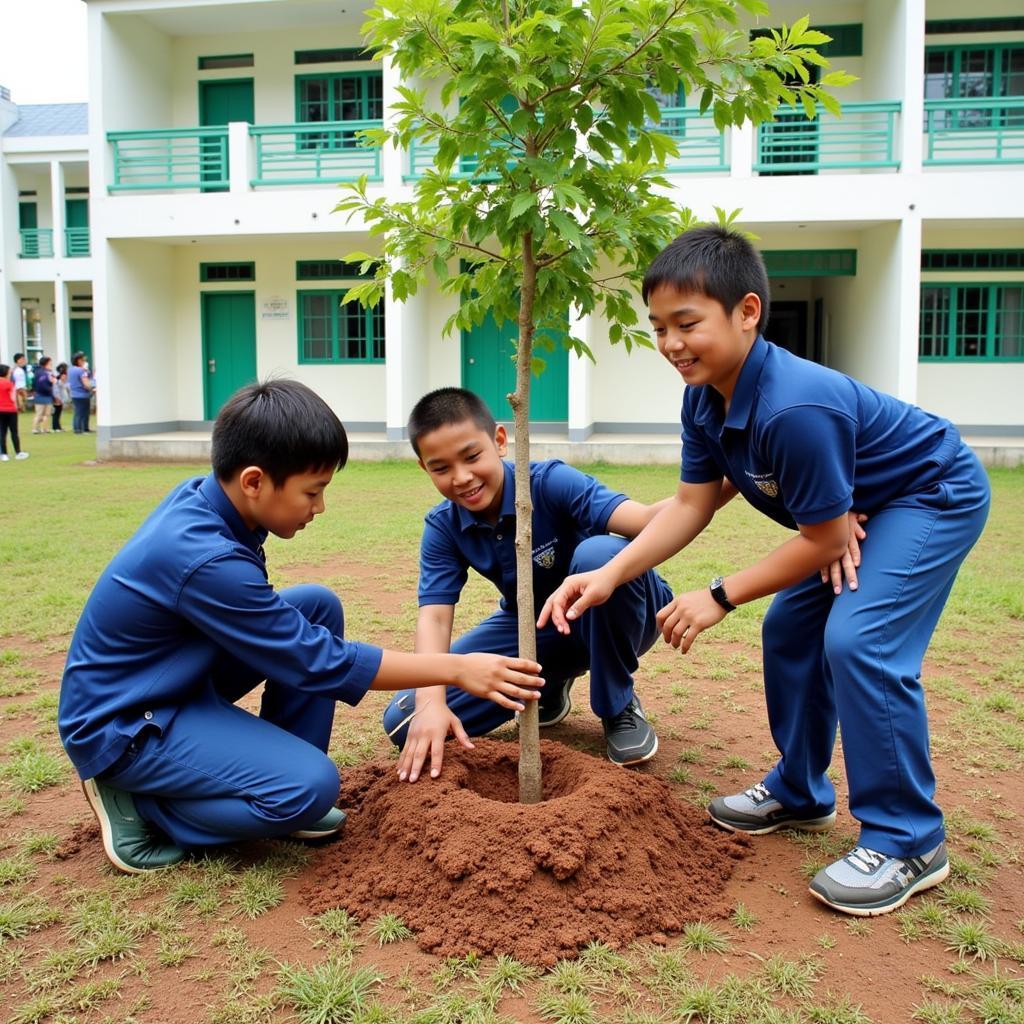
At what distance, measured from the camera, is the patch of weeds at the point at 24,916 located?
234cm

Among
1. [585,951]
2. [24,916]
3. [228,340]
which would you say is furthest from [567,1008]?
[228,340]

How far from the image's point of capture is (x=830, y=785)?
2.92 meters

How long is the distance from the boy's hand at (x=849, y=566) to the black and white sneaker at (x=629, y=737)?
3.59 ft

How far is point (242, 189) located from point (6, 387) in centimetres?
480

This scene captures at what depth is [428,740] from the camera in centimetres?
296

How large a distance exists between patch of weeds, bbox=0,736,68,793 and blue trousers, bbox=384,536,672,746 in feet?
3.69

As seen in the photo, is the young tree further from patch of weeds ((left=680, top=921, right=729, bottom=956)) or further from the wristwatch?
patch of weeds ((left=680, top=921, right=729, bottom=956))

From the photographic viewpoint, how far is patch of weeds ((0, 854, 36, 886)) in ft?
8.51

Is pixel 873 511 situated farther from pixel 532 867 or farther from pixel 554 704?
pixel 554 704

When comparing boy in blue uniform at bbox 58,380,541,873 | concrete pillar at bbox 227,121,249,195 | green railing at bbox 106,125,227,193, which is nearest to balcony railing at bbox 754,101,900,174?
concrete pillar at bbox 227,121,249,195

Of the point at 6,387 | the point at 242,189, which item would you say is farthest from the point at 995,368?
the point at 6,387

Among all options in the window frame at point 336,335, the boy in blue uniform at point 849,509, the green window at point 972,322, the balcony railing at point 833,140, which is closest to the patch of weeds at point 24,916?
the boy in blue uniform at point 849,509

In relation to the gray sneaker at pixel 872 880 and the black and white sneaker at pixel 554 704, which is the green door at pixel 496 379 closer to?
the black and white sneaker at pixel 554 704

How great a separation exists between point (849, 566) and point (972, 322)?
46.6ft
